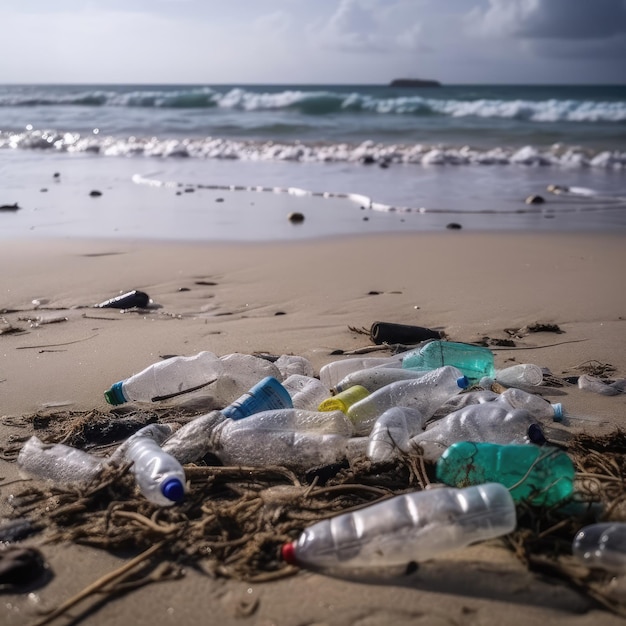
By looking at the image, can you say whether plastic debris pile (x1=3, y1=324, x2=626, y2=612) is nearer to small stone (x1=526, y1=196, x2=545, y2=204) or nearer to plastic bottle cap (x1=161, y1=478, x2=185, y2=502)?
plastic bottle cap (x1=161, y1=478, x2=185, y2=502)

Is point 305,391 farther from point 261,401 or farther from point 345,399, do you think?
point 261,401

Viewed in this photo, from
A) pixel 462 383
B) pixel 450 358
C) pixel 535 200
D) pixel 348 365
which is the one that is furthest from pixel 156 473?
pixel 535 200

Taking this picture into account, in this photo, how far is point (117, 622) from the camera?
1.75 m

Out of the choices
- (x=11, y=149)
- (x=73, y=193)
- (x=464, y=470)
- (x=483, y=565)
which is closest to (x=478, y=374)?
(x=464, y=470)

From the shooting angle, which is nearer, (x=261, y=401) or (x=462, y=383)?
(x=261, y=401)

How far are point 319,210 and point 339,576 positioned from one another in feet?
21.3

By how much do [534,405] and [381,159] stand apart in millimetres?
10946

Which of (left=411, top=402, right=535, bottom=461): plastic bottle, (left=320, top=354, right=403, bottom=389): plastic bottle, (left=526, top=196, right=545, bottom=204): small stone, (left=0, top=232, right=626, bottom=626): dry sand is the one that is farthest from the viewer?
(left=526, top=196, right=545, bottom=204): small stone

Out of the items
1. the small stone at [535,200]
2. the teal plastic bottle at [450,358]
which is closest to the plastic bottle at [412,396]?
the teal plastic bottle at [450,358]

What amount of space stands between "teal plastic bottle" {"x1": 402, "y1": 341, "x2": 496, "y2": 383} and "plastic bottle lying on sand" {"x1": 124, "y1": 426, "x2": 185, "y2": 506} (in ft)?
4.29

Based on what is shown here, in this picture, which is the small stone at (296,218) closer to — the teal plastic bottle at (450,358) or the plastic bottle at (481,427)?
the teal plastic bottle at (450,358)

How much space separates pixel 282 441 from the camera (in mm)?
2484

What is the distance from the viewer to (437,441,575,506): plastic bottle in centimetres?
211

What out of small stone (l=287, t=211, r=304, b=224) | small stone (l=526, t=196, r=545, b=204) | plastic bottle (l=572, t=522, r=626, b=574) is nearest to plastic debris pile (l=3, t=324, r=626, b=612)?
plastic bottle (l=572, t=522, r=626, b=574)
